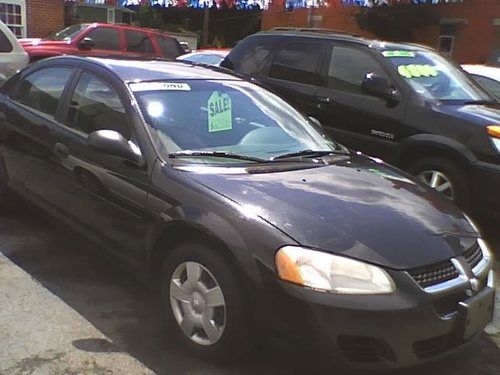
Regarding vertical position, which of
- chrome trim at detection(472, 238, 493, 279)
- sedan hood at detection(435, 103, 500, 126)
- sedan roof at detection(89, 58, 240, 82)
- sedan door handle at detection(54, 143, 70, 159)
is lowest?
chrome trim at detection(472, 238, 493, 279)

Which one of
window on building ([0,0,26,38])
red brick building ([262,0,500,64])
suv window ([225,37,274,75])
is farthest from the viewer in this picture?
red brick building ([262,0,500,64])

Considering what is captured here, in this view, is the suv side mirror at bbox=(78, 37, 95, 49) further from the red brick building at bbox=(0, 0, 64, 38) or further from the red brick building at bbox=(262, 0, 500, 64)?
the red brick building at bbox=(262, 0, 500, 64)

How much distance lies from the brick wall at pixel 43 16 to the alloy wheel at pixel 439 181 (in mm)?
15846

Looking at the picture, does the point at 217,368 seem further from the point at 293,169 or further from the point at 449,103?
the point at 449,103

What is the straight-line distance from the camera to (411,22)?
22750 mm

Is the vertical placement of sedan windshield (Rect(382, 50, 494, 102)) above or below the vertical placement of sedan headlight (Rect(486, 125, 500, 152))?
above

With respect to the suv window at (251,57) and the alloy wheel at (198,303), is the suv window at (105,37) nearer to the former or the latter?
the suv window at (251,57)

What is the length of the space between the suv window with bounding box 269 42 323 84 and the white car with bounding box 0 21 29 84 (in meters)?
3.59

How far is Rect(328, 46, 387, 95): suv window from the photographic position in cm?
622

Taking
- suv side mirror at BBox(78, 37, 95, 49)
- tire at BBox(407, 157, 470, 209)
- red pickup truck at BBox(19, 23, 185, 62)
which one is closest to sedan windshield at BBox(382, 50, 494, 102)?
tire at BBox(407, 157, 470, 209)

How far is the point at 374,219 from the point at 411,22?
21222mm

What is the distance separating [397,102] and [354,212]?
9.86 ft

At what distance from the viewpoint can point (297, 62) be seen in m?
6.81

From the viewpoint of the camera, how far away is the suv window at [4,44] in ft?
27.5
